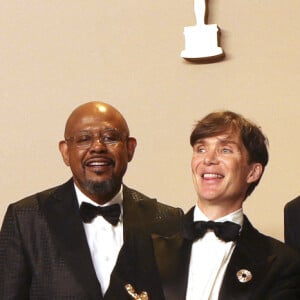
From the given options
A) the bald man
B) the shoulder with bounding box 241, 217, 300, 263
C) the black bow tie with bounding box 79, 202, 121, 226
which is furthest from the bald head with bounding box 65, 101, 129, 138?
the shoulder with bounding box 241, 217, 300, 263

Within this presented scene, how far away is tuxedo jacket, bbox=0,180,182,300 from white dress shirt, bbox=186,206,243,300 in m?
0.30

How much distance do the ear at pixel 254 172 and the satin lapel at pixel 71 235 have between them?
1.89 feet

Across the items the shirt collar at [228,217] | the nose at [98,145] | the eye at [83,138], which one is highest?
the eye at [83,138]

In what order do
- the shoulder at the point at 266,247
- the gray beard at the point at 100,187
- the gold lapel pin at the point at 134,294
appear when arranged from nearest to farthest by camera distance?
the gold lapel pin at the point at 134,294
the shoulder at the point at 266,247
the gray beard at the point at 100,187

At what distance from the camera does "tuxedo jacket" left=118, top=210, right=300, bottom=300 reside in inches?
95.4

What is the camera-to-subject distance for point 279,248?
99.8 inches

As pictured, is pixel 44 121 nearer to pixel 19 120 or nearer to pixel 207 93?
pixel 19 120

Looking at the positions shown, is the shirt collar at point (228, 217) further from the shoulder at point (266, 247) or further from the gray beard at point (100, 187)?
the gray beard at point (100, 187)

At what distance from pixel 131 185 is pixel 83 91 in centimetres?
47

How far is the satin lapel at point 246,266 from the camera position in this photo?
2.42 meters

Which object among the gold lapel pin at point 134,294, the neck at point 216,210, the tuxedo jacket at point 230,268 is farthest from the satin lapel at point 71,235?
the neck at point 216,210

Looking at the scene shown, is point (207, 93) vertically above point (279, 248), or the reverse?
point (207, 93)

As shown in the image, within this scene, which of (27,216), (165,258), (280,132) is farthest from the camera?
(280,132)

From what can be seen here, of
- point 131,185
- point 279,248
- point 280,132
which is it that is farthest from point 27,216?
point 280,132
